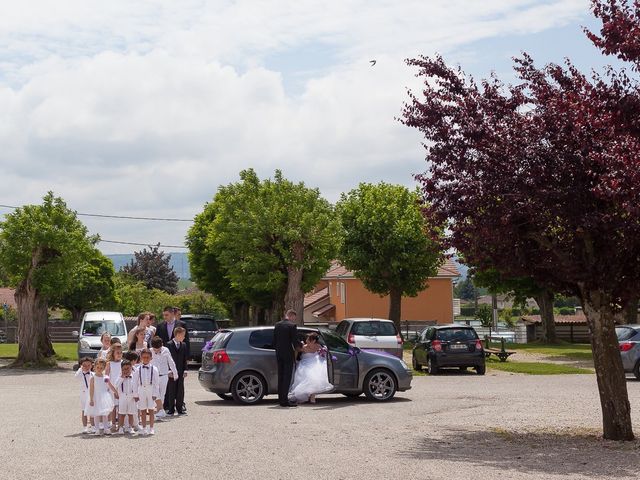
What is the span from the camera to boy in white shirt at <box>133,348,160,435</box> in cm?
1440

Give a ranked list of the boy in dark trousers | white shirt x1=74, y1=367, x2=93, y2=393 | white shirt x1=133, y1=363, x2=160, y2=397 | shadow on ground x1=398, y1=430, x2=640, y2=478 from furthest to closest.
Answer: the boy in dark trousers
white shirt x1=74, y1=367, x2=93, y2=393
white shirt x1=133, y1=363, x2=160, y2=397
shadow on ground x1=398, y1=430, x2=640, y2=478

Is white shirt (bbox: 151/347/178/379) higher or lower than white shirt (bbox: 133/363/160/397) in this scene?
higher

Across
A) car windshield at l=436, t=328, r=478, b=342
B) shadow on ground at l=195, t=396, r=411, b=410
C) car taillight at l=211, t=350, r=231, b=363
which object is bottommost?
shadow on ground at l=195, t=396, r=411, b=410

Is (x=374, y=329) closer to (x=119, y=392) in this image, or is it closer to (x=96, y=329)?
(x=96, y=329)

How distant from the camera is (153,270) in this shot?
11862 cm

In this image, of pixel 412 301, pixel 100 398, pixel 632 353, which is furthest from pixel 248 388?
pixel 412 301

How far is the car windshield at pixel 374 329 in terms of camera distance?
27.9 meters

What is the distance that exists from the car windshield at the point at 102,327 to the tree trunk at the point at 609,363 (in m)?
25.7

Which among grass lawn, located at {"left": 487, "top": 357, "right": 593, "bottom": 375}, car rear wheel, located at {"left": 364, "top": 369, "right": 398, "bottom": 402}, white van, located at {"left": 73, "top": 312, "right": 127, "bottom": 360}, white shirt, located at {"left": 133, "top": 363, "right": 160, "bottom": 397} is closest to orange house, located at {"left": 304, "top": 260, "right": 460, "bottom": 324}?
white van, located at {"left": 73, "top": 312, "right": 127, "bottom": 360}

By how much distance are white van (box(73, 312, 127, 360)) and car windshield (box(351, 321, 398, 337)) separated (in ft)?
33.9

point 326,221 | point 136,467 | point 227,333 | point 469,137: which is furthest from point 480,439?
point 326,221

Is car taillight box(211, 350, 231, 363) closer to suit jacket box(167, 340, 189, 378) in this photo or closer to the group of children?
suit jacket box(167, 340, 189, 378)

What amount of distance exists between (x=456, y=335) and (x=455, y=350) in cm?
48

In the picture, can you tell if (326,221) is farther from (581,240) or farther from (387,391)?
(581,240)
